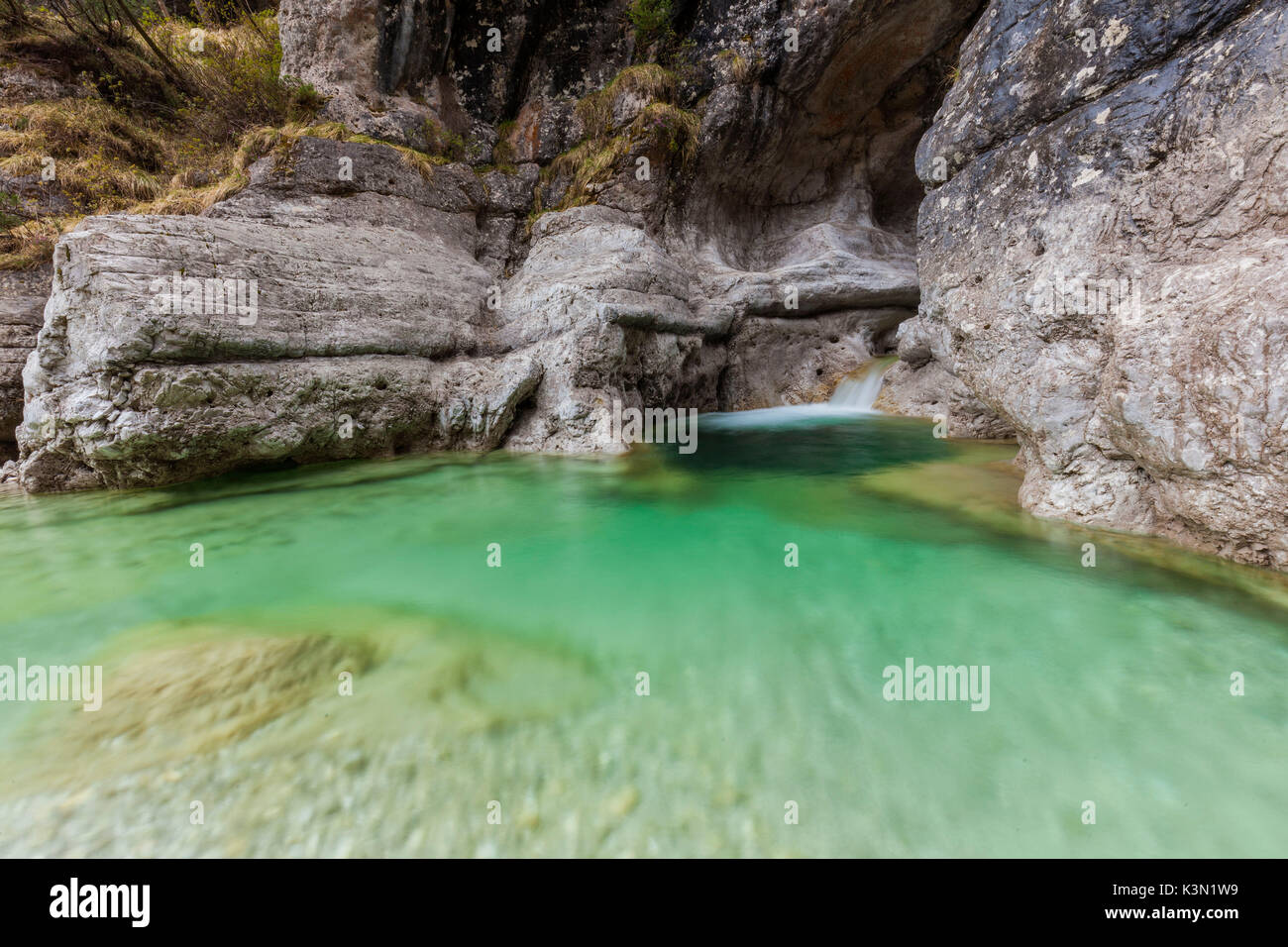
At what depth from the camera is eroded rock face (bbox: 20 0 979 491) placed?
582 cm

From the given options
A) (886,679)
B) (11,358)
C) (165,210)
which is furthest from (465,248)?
(886,679)

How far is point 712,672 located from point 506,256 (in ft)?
33.2

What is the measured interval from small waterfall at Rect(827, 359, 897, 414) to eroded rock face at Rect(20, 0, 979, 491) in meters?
0.51

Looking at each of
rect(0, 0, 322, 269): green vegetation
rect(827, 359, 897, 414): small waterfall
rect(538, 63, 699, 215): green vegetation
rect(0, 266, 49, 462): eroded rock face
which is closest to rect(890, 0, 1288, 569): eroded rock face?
rect(538, 63, 699, 215): green vegetation

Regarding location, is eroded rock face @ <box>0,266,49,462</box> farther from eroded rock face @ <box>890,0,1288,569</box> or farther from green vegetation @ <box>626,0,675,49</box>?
eroded rock face @ <box>890,0,1288,569</box>

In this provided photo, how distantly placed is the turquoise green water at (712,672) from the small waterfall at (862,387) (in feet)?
26.5

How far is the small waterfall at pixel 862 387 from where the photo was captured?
12.4 metres

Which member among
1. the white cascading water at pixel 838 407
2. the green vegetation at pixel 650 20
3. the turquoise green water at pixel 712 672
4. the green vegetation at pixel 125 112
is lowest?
the turquoise green water at pixel 712 672

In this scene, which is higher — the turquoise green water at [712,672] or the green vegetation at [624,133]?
the green vegetation at [624,133]

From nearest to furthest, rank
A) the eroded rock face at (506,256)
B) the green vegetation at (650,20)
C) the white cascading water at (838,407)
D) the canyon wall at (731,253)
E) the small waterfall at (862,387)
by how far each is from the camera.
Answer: the canyon wall at (731,253), the eroded rock face at (506,256), the green vegetation at (650,20), the white cascading water at (838,407), the small waterfall at (862,387)

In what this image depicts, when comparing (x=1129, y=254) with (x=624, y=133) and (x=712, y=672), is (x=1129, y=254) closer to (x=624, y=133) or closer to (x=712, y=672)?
(x=712, y=672)

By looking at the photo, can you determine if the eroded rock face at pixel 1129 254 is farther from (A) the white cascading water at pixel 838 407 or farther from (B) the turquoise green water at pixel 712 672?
(A) the white cascading water at pixel 838 407

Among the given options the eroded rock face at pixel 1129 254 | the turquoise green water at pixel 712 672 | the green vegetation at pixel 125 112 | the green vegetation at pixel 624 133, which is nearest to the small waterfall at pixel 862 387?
the green vegetation at pixel 624 133

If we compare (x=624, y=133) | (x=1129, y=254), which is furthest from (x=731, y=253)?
(x=1129, y=254)
